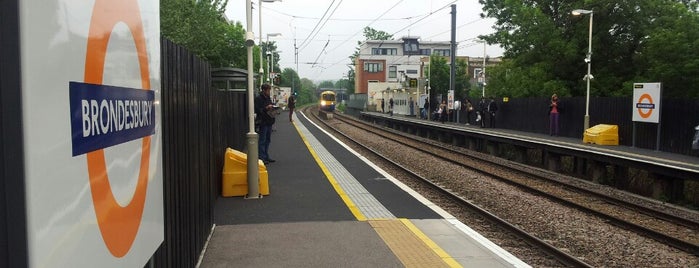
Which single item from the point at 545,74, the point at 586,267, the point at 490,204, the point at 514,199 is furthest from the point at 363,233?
the point at 545,74

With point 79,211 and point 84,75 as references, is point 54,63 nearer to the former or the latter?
point 84,75

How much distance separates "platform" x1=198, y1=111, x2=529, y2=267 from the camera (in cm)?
563

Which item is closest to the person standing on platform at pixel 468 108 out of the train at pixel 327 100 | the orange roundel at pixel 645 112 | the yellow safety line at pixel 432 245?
the orange roundel at pixel 645 112

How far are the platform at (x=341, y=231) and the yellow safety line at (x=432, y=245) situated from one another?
1cm

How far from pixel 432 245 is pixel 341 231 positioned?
1.19 m

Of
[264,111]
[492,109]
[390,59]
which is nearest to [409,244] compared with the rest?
[264,111]

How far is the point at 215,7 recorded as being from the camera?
37375 mm

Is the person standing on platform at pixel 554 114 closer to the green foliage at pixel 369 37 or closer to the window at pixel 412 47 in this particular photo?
the window at pixel 412 47

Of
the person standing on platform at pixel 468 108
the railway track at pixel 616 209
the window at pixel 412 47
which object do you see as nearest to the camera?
the railway track at pixel 616 209

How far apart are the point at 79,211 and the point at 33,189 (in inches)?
11.7

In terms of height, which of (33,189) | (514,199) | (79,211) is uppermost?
(33,189)

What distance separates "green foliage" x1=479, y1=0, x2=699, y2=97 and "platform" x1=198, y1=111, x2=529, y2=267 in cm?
2130

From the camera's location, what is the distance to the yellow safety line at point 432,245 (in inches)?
219

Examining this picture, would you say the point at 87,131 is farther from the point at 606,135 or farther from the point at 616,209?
the point at 606,135
